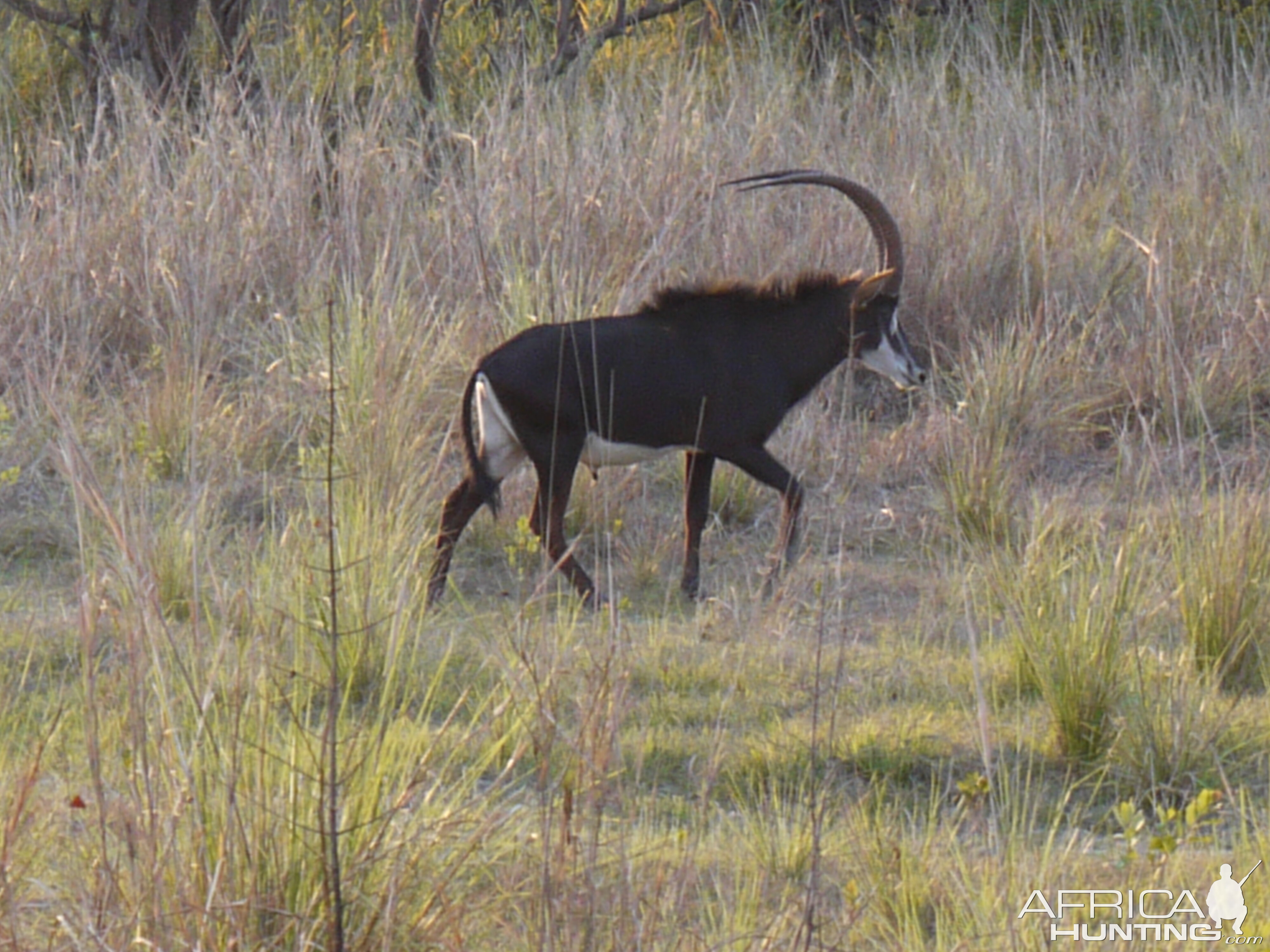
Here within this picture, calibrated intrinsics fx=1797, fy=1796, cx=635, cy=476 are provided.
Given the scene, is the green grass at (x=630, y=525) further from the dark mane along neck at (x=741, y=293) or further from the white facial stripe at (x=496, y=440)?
the dark mane along neck at (x=741, y=293)

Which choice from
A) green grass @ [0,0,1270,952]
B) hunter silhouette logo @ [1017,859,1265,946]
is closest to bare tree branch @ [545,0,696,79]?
green grass @ [0,0,1270,952]

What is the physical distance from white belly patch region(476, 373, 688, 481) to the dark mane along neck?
43 cm

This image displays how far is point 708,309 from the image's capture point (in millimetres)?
5262

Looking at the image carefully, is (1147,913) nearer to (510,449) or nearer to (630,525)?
(510,449)

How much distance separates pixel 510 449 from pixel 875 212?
1.44m

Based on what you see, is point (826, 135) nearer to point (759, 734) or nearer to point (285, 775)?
point (759, 734)

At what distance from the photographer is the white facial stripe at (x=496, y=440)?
4973mm

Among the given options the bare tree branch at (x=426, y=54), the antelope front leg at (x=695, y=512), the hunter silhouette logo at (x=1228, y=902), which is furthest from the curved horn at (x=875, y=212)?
the bare tree branch at (x=426, y=54)

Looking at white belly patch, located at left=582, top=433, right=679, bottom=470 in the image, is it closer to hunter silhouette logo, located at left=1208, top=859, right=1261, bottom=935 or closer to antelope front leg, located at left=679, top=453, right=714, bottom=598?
antelope front leg, located at left=679, top=453, right=714, bottom=598

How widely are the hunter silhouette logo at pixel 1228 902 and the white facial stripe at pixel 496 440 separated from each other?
8.66 ft

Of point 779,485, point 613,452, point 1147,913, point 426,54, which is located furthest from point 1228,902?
point 426,54

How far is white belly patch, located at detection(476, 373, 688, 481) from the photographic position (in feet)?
16.4

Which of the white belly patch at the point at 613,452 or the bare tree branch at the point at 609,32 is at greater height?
the bare tree branch at the point at 609,32

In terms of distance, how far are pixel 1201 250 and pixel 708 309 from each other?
10.4 feet
